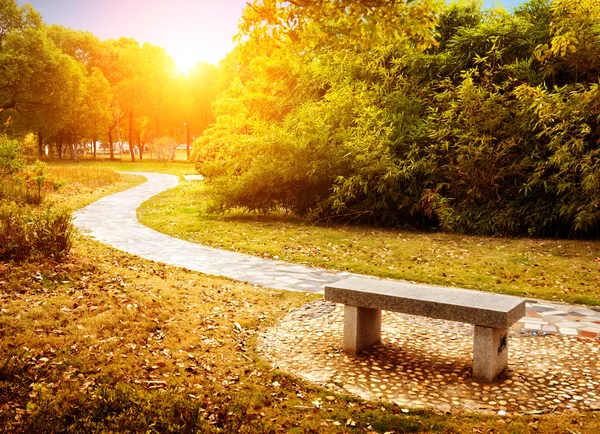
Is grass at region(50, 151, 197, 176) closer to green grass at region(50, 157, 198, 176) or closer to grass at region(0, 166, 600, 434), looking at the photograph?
green grass at region(50, 157, 198, 176)

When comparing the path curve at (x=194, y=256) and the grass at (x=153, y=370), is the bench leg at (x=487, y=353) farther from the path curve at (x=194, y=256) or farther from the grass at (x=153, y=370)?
the path curve at (x=194, y=256)

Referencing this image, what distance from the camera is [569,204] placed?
1138 cm

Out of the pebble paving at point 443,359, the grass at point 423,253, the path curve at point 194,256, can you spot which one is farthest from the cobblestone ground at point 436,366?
the grass at point 423,253

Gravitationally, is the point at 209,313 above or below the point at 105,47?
below

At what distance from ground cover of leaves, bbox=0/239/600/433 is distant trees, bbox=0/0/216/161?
2523 cm

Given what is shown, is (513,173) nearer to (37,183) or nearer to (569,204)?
(569,204)

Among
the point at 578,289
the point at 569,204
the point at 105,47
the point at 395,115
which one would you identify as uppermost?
the point at 105,47

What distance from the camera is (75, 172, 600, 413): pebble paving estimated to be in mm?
4406

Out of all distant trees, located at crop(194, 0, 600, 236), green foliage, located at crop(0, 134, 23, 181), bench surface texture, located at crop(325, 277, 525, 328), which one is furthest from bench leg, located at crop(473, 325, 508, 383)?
green foliage, located at crop(0, 134, 23, 181)

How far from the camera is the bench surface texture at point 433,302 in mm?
4633

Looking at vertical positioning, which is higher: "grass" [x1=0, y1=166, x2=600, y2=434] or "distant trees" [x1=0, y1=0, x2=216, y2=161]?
"distant trees" [x1=0, y1=0, x2=216, y2=161]

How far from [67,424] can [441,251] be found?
8151 millimetres

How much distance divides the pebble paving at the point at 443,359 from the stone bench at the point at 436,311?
152mm

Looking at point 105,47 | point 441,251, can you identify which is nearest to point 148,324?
point 441,251
